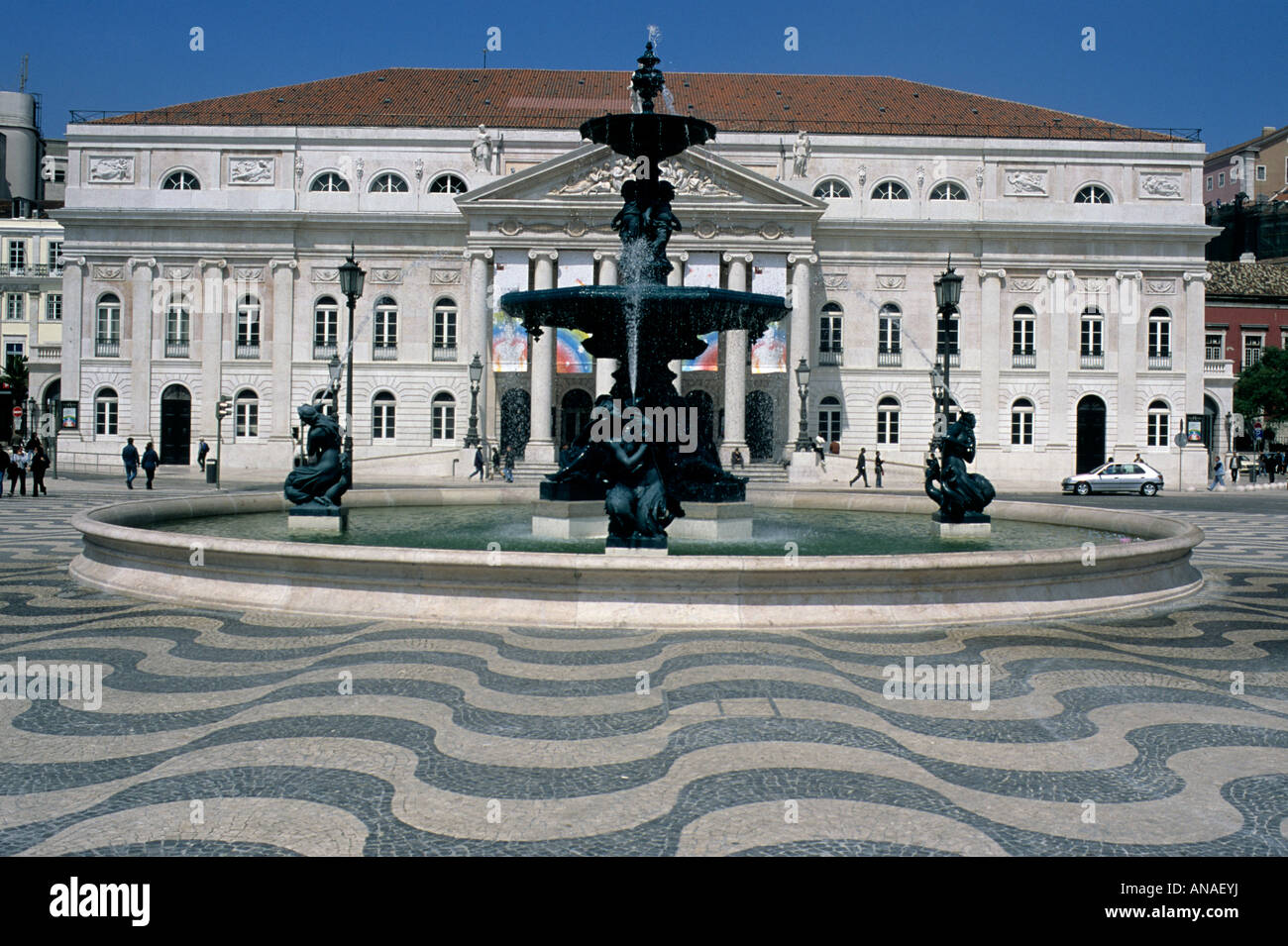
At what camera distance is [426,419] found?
156 ft

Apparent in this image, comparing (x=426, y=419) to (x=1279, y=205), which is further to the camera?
(x=1279, y=205)

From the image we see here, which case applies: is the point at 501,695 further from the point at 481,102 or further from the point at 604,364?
the point at 481,102

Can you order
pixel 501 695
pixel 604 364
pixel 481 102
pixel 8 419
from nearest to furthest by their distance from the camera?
pixel 501 695
pixel 604 364
pixel 481 102
pixel 8 419

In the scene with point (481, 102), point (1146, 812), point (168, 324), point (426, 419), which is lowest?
point (1146, 812)

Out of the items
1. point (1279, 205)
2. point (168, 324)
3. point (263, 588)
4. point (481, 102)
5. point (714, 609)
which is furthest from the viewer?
point (1279, 205)

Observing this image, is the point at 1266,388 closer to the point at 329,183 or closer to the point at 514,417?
the point at 514,417

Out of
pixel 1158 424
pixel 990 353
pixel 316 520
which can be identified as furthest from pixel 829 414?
pixel 316 520

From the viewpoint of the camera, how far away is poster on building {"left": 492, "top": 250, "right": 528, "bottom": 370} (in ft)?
146

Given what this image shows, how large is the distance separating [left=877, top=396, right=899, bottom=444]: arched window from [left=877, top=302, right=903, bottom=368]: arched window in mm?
1832

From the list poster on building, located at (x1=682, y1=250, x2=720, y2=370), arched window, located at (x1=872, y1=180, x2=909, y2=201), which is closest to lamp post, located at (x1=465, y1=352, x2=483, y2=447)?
poster on building, located at (x1=682, y1=250, x2=720, y2=370)

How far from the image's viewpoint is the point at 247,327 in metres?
47.3

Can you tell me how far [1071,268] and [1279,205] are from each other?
35949 mm

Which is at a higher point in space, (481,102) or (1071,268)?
(481,102)

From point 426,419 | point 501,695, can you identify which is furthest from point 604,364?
point 501,695
